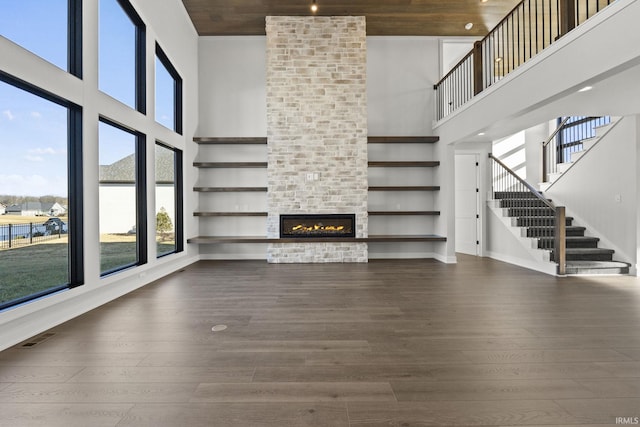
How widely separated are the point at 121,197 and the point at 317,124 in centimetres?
378

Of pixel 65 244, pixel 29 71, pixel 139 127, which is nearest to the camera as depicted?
pixel 29 71

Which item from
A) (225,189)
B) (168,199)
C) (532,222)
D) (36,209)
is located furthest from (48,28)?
(532,222)

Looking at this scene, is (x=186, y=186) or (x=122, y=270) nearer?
(x=122, y=270)

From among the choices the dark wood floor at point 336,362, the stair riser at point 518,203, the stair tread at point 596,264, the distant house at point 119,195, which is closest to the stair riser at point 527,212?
the stair riser at point 518,203

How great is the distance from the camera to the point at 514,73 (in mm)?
4289

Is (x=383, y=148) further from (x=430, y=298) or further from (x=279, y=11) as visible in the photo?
(x=430, y=298)

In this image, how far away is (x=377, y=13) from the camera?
21.6ft

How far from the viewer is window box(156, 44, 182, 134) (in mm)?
5566

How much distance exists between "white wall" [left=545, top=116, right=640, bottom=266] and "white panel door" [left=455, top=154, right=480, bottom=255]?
5.89 ft

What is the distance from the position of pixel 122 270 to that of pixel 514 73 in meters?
5.58

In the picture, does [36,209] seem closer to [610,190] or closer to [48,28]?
[48,28]

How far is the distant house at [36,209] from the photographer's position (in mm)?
2848

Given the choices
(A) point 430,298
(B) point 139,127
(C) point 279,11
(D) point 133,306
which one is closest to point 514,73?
(A) point 430,298

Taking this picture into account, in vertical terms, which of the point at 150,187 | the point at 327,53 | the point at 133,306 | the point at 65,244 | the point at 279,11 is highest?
the point at 279,11
